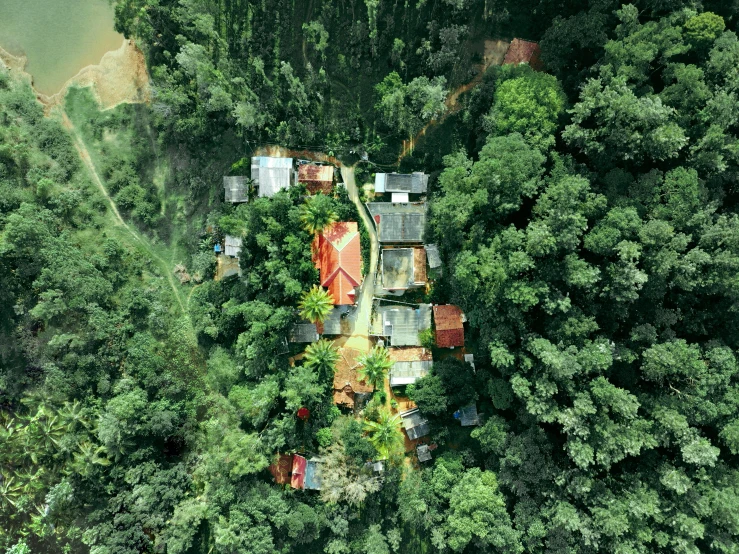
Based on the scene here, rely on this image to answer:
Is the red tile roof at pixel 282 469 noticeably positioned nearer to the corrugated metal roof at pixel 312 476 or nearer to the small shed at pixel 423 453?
the corrugated metal roof at pixel 312 476

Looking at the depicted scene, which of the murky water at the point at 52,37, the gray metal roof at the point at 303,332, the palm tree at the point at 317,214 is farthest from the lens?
the murky water at the point at 52,37

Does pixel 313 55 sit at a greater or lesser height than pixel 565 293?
greater

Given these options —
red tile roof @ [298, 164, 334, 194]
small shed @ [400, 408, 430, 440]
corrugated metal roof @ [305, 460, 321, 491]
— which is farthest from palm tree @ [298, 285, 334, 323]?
corrugated metal roof @ [305, 460, 321, 491]

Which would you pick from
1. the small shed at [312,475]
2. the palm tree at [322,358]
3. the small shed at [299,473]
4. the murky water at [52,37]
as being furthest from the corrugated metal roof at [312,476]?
the murky water at [52,37]

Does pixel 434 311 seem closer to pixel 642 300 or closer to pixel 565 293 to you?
pixel 565 293

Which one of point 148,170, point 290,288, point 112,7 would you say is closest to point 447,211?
point 290,288

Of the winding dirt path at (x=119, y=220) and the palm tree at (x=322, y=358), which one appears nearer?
the palm tree at (x=322, y=358)

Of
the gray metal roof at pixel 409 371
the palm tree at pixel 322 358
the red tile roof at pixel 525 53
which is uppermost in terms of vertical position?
the red tile roof at pixel 525 53
